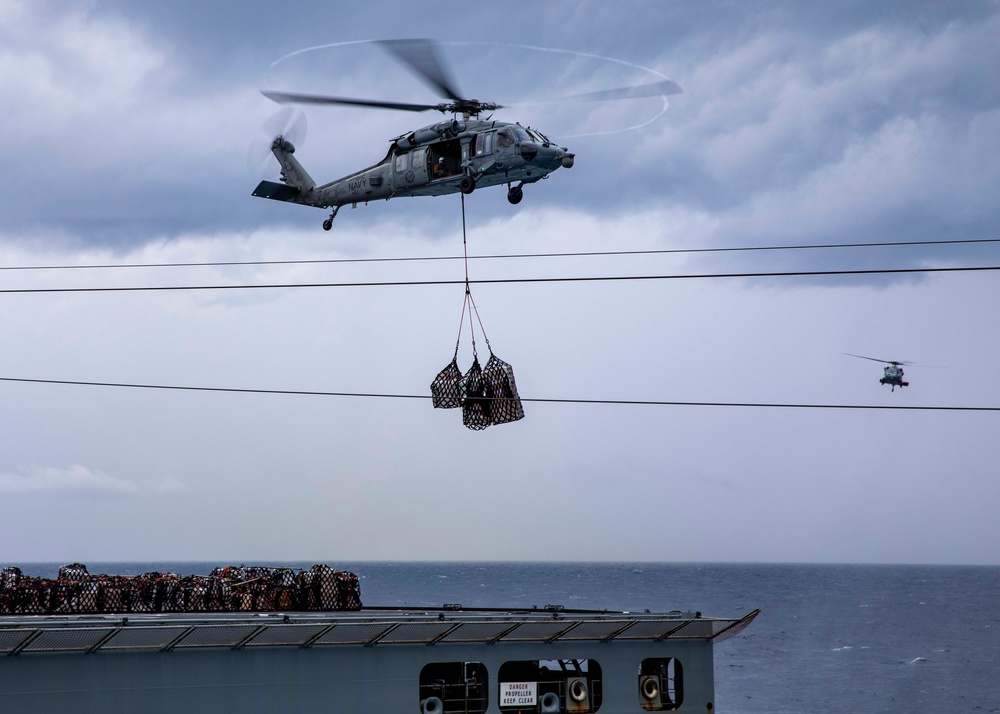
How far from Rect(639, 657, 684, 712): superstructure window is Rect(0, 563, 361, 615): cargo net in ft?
26.5

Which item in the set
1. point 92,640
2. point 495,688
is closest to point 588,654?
point 495,688

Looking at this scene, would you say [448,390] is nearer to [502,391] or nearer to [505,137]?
[502,391]

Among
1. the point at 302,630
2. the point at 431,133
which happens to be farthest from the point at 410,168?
the point at 302,630

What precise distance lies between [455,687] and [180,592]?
24.5 ft

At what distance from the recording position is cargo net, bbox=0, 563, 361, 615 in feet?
84.8

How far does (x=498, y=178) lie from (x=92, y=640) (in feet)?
42.0

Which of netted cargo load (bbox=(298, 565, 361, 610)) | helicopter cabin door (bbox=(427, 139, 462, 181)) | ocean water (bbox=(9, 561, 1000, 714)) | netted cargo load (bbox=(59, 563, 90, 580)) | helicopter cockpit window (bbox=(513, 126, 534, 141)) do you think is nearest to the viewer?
helicopter cockpit window (bbox=(513, 126, 534, 141))

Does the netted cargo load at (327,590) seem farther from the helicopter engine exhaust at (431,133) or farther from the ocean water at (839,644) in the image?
the ocean water at (839,644)

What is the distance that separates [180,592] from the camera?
89.8 ft

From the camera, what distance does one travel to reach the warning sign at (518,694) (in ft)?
82.5

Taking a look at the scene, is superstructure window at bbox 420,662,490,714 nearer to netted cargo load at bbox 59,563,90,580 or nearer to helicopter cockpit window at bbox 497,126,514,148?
netted cargo load at bbox 59,563,90,580

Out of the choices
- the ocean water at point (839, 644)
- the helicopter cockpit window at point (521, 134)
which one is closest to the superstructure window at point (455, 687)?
the helicopter cockpit window at point (521, 134)

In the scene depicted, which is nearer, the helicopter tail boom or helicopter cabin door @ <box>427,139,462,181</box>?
helicopter cabin door @ <box>427,139,462,181</box>

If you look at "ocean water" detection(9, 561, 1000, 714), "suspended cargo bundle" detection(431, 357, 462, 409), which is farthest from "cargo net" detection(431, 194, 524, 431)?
"ocean water" detection(9, 561, 1000, 714)
